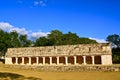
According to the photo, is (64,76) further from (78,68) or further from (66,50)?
(66,50)

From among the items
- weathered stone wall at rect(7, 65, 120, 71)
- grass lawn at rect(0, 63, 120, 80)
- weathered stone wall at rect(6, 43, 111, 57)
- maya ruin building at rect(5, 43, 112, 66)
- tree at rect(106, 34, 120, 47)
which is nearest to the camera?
grass lawn at rect(0, 63, 120, 80)

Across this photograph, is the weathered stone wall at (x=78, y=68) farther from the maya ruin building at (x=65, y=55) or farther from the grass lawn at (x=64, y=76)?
the maya ruin building at (x=65, y=55)

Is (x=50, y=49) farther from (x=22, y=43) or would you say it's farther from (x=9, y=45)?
(x=22, y=43)

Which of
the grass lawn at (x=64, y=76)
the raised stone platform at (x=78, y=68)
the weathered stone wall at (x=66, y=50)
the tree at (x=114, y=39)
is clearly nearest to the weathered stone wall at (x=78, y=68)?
the raised stone platform at (x=78, y=68)

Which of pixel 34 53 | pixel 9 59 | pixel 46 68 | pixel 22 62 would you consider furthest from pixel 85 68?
pixel 9 59

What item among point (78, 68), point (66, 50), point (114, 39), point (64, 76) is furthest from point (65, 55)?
point (114, 39)

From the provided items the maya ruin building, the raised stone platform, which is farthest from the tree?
the raised stone platform

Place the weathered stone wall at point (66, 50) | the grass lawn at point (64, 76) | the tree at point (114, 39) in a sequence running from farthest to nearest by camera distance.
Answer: the tree at point (114, 39) < the weathered stone wall at point (66, 50) < the grass lawn at point (64, 76)

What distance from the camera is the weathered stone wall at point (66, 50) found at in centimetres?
4104

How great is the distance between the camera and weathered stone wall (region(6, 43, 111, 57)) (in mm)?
41037

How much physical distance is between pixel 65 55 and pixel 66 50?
4.37ft

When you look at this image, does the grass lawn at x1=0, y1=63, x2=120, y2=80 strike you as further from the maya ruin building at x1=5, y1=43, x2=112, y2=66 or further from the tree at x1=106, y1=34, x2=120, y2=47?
the tree at x1=106, y1=34, x2=120, y2=47

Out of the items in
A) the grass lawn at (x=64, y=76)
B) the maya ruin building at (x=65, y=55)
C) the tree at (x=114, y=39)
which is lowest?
the grass lawn at (x=64, y=76)

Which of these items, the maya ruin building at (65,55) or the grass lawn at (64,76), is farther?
the maya ruin building at (65,55)
